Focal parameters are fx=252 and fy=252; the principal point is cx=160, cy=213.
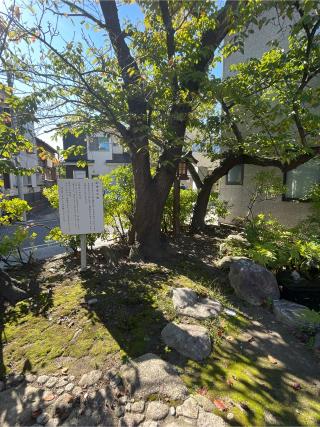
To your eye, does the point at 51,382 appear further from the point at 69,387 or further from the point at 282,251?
the point at 282,251

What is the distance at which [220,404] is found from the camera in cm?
208

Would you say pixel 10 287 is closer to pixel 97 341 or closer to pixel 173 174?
pixel 97 341

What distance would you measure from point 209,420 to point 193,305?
1.44m

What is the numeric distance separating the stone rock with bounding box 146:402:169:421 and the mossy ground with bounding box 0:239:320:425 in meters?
0.32

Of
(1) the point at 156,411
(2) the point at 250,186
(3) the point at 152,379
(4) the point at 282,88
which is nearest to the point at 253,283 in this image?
(3) the point at 152,379

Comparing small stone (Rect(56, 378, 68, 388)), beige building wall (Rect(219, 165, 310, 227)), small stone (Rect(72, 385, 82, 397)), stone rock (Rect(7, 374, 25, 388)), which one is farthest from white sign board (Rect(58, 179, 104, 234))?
beige building wall (Rect(219, 165, 310, 227))

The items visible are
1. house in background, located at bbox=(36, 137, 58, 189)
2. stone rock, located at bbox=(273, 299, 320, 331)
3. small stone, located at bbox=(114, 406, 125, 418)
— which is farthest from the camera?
house in background, located at bbox=(36, 137, 58, 189)

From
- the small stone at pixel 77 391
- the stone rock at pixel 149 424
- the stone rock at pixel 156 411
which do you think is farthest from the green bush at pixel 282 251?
the small stone at pixel 77 391

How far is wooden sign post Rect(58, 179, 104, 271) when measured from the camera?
3.87 meters

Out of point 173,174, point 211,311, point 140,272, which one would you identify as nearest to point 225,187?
point 173,174

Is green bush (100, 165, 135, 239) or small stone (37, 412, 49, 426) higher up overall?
green bush (100, 165, 135, 239)

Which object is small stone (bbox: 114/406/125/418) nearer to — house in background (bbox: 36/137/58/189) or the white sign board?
the white sign board

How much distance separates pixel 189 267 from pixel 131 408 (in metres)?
2.83

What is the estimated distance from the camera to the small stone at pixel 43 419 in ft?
6.43
